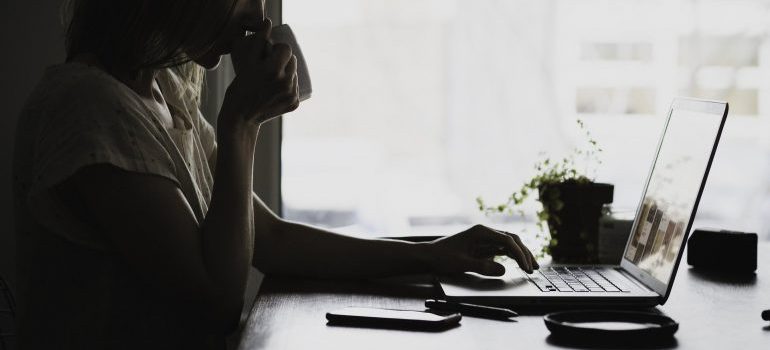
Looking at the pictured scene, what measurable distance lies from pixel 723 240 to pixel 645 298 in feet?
1.37

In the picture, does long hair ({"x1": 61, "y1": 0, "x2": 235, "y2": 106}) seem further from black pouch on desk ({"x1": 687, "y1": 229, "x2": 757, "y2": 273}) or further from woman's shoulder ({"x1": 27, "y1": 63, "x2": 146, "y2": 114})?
black pouch on desk ({"x1": 687, "y1": 229, "x2": 757, "y2": 273})

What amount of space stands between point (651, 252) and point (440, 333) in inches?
16.6

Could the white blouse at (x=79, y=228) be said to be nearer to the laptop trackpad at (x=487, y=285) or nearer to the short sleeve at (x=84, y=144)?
the short sleeve at (x=84, y=144)

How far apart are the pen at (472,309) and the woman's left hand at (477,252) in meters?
0.22

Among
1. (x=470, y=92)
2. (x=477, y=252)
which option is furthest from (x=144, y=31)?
(x=470, y=92)

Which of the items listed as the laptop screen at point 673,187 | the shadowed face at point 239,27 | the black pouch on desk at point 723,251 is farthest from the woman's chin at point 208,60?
the black pouch on desk at point 723,251

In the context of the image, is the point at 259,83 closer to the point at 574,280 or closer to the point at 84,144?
the point at 84,144

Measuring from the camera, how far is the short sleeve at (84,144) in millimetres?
1063

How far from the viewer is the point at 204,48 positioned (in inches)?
49.0

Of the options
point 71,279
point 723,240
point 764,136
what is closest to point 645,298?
point 723,240

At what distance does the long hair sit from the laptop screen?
2.16 feet

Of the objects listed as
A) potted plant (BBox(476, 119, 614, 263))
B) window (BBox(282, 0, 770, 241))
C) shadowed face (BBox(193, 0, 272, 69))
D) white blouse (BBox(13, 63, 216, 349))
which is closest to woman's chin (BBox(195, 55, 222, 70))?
shadowed face (BBox(193, 0, 272, 69))

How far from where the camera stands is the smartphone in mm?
1042

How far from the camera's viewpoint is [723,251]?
60.3 inches
